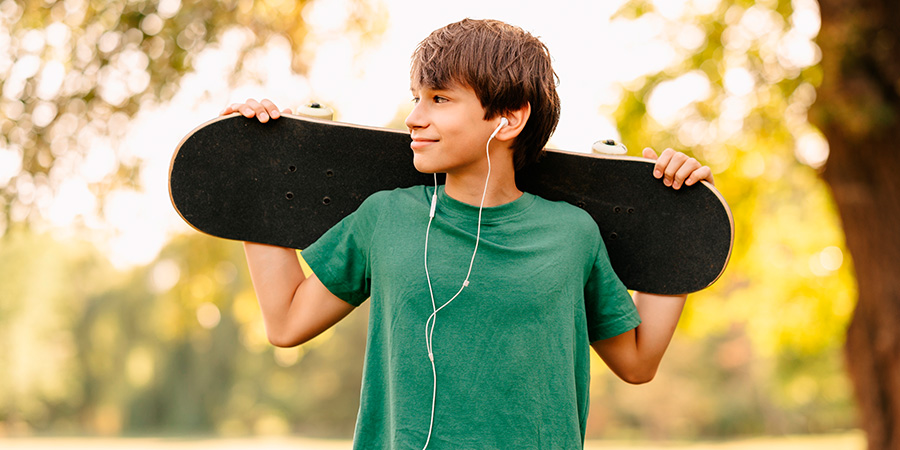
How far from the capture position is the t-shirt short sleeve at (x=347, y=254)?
5.26 feet

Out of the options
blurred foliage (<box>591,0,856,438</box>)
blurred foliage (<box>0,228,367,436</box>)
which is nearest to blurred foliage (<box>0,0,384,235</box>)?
blurred foliage (<box>591,0,856,438</box>)

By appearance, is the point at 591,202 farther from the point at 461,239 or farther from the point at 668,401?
the point at 668,401

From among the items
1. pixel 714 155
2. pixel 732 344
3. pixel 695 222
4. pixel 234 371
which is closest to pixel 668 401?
pixel 732 344

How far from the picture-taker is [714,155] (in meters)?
7.79

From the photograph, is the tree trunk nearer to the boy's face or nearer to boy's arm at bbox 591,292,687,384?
boy's arm at bbox 591,292,687,384

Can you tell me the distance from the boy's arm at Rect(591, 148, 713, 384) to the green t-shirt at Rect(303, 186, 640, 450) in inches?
7.1

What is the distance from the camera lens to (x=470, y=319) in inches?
57.5

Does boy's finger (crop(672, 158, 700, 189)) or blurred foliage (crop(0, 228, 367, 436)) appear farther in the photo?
blurred foliage (crop(0, 228, 367, 436))

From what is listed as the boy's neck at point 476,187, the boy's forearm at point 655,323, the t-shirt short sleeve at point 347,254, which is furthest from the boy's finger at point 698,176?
the t-shirt short sleeve at point 347,254

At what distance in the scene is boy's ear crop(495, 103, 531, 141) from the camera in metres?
1.62

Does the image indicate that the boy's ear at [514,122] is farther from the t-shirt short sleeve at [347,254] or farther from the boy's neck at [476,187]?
the t-shirt short sleeve at [347,254]

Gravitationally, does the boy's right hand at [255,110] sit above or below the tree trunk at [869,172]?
below

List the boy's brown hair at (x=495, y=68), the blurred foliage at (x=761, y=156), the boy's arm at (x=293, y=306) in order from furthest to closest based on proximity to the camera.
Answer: the blurred foliage at (x=761, y=156) → the boy's arm at (x=293, y=306) → the boy's brown hair at (x=495, y=68)

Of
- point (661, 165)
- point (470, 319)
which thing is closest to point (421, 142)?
point (470, 319)
